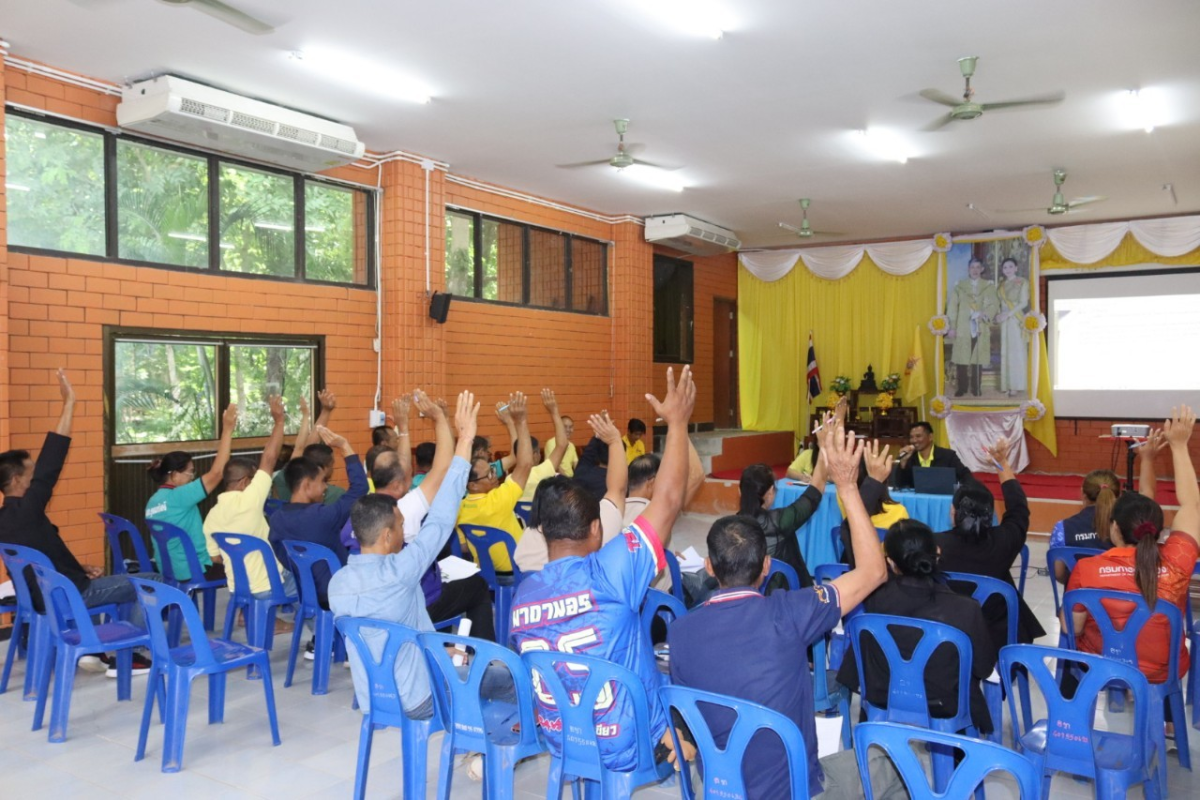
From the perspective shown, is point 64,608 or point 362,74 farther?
point 362,74

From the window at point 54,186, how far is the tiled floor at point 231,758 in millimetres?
3105

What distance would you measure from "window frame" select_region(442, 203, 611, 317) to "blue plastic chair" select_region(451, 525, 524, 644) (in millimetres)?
4360

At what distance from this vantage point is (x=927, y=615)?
2.98 metres

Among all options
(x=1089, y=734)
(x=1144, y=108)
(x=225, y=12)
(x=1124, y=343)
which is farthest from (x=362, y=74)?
(x=1124, y=343)

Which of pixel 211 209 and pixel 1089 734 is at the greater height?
pixel 211 209

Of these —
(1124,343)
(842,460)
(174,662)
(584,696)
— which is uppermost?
(1124,343)

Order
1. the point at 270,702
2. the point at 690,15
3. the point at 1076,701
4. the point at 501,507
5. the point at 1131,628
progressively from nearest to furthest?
the point at 1076,701, the point at 1131,628, the point at 270,702, the point at 501,507, the point at 690,15

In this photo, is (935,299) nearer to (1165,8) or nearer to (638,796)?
(1165,8)

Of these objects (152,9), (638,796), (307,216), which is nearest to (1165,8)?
(638,796)

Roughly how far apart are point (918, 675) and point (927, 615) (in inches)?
7.6

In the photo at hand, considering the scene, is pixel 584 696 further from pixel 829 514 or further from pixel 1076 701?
pixel 829 514

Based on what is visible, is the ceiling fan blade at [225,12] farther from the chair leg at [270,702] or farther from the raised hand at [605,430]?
the chair leg at [270,702]

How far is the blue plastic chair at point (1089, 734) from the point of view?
8.50ft

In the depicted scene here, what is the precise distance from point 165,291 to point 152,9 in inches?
85.0
